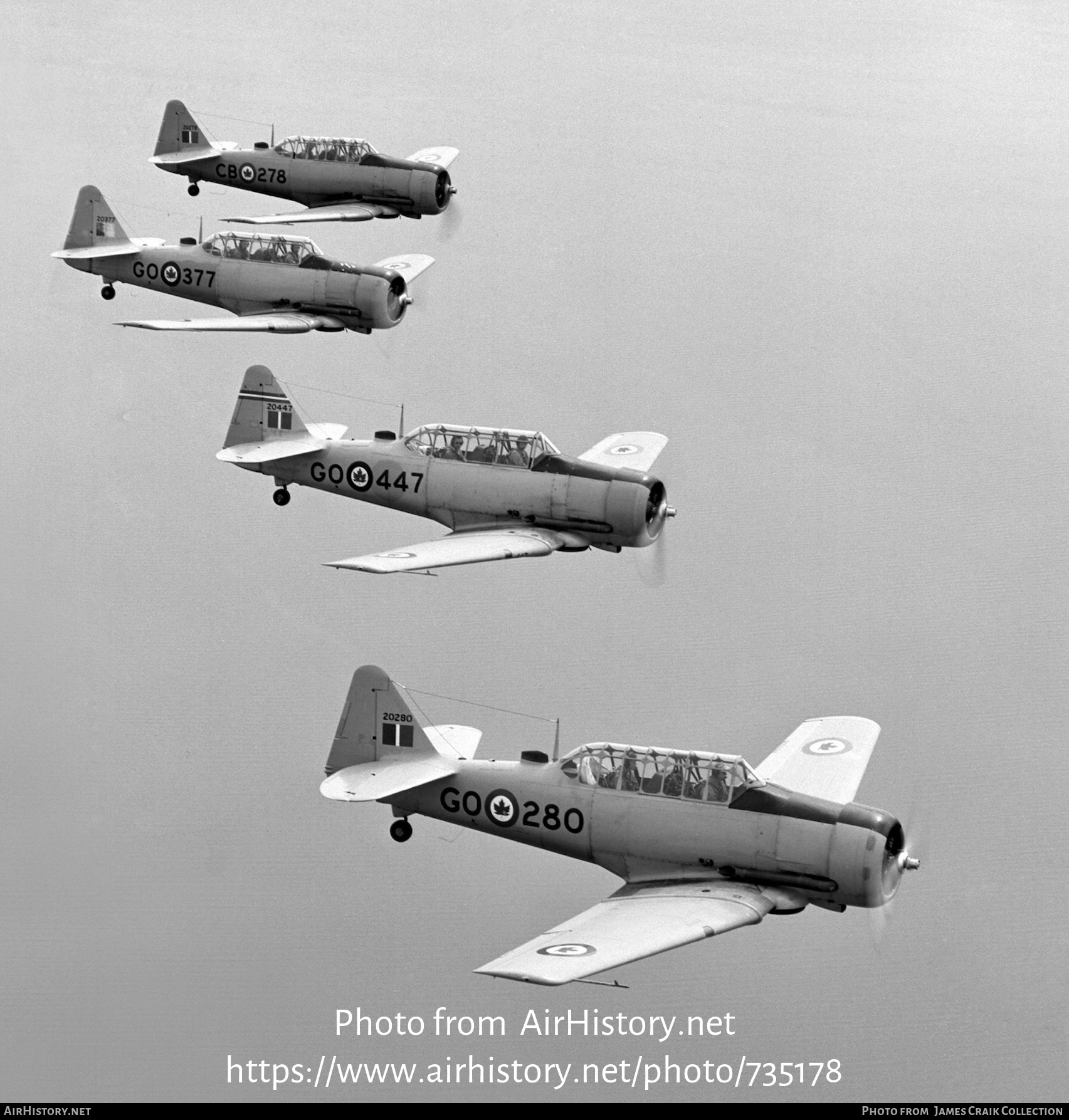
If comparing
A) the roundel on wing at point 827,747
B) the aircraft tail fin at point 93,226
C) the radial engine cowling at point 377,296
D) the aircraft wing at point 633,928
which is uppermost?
the aircraft tail fin at point 93,226

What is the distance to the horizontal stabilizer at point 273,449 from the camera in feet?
83.9

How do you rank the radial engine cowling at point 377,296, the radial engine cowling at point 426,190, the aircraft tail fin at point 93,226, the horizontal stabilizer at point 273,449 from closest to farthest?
the horizontal stabilizer at point 273,449 → the radial engine cowling at point 377,296 → the aircraft tail fin at point 93,226 → the radial engine cowling at point 426,190

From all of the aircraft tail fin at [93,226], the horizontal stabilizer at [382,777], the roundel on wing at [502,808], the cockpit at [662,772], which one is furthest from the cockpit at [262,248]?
the cockpit at [662,772]

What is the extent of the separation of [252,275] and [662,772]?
11039 millimetres

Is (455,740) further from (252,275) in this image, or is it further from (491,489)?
(252,275)

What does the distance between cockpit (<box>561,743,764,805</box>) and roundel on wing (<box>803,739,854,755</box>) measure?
1.61 metres

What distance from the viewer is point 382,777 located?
835 inches

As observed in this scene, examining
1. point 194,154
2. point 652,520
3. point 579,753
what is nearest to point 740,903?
point 579,753

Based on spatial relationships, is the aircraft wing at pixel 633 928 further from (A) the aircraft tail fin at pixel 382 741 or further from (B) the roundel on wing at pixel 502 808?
(A) the aircraft tail fin at pixel 382 741

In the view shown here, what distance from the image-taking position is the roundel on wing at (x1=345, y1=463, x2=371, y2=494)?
2544cm

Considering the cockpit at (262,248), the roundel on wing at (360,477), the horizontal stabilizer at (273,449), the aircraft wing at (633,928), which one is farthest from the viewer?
the cockpit at (262,248)

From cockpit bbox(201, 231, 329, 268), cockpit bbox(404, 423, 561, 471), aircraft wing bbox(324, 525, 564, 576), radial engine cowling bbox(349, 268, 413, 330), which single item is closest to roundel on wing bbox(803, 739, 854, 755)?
aircraft wing bbox(324, 525, 564, 576)

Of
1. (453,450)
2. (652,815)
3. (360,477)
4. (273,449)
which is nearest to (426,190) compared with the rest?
(273,449)

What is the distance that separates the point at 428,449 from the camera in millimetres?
25141
